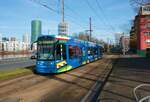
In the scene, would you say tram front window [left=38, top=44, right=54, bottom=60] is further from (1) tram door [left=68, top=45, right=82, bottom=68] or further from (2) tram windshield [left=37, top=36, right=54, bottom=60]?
(1) tram door [left=68, top=45, right=82, bottom=68]

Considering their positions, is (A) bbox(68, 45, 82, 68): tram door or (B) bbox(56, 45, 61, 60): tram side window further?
(A) bbox(68, 45, 82, 68): tram door

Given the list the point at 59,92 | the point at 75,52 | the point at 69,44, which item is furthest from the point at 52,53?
the point at 59,92

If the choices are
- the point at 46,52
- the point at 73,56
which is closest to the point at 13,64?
the point at 73,56

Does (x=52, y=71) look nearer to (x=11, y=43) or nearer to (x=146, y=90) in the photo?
(x=146, y=90)

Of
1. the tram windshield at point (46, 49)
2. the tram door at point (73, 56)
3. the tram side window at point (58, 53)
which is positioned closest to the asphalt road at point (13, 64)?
the tram door at point (73, 56)

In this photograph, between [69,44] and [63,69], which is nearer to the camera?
[63,69]

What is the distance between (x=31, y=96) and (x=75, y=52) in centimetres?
1570

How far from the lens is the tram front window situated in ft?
70.7

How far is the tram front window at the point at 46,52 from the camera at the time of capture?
21.6m

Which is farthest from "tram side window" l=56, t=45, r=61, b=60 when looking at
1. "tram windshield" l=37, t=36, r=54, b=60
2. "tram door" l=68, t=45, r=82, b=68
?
"tram door" l=68, t=45, r=82, b=68

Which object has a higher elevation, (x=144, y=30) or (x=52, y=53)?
(x=144, y=30)

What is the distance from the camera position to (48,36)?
21922 mm

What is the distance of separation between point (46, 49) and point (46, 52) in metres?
0.24

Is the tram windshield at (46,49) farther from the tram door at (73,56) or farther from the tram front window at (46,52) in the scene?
the tram door at (73,56)
